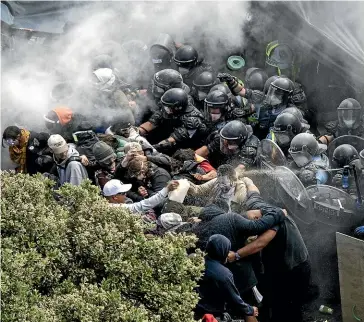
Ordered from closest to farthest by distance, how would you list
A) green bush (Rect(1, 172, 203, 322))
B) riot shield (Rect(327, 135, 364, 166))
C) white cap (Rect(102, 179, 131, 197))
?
1. green bush (Rect(1, 172, 203, 322))
2. white cap (Rect(102, 179, 131, 197))
3. riot shield (Rect(327, 135, 364, 166))

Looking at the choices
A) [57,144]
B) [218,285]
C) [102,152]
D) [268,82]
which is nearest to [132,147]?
[102,152]

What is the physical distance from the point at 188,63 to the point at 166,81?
97 centimetres

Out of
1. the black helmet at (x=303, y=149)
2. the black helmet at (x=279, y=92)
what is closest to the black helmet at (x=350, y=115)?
the black helmet at (x=279, y=92)

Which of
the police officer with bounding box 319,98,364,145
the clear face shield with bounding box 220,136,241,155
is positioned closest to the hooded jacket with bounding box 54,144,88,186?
the clear face shield with bounding box 220,136,241,155

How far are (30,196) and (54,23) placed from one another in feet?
24.7

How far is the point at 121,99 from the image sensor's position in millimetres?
10516

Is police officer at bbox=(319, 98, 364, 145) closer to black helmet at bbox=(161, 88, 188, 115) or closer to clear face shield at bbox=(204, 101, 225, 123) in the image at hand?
clear face shield at bbox=(204, 101, 225, 123)

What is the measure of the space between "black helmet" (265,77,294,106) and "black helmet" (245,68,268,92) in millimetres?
1005

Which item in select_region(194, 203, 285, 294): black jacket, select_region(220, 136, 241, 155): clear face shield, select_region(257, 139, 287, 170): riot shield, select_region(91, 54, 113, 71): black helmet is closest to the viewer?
select_region(194, 203, 285, 294): black jacket

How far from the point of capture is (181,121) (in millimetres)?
10312

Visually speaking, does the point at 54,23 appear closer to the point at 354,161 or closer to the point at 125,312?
the point at 354,161

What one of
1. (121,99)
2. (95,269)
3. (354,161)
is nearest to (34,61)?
(121,99)

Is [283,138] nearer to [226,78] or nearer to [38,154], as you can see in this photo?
[226,78]

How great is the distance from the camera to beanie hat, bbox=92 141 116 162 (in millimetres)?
8938
